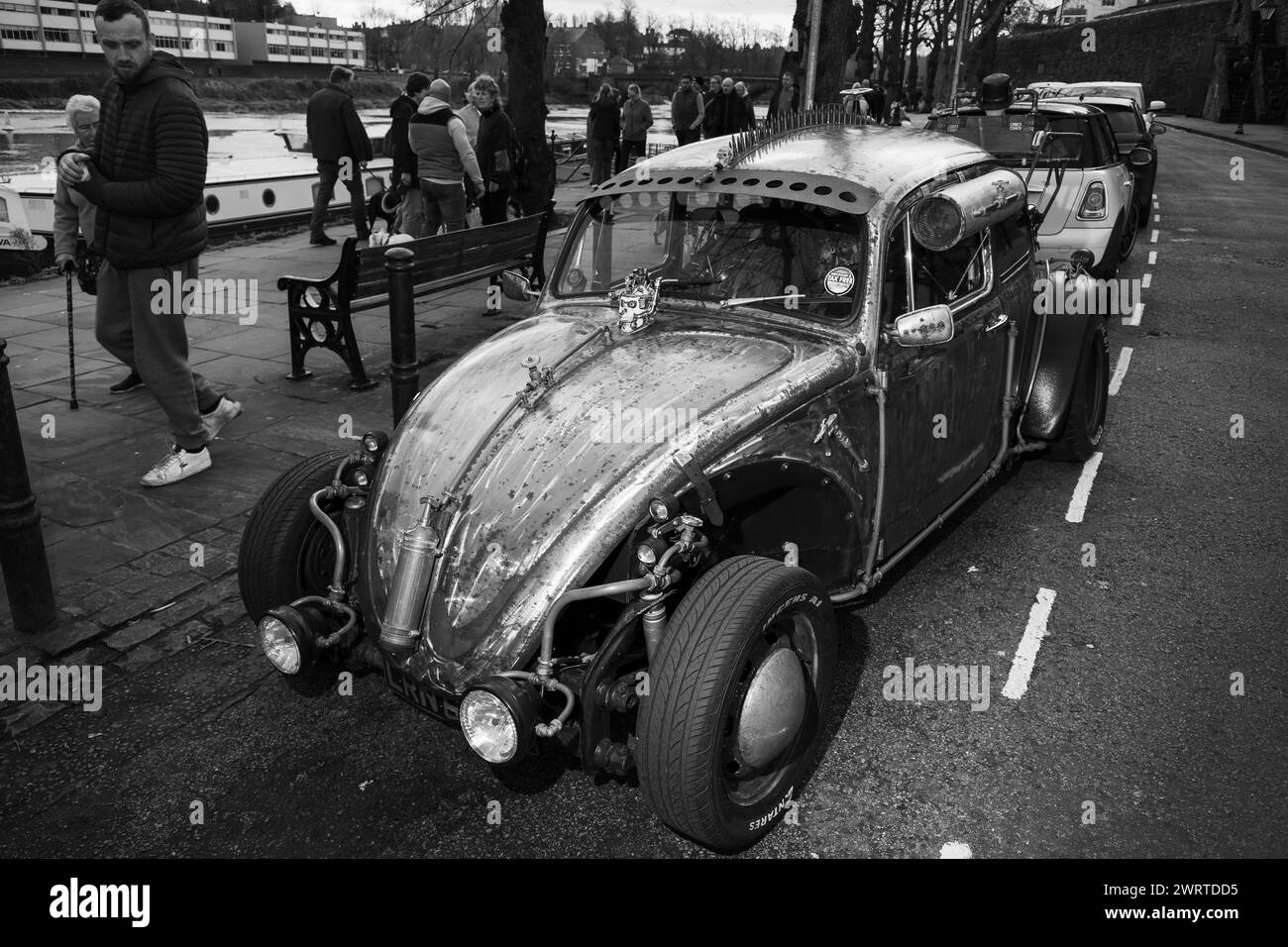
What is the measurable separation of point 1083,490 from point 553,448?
3.81 m

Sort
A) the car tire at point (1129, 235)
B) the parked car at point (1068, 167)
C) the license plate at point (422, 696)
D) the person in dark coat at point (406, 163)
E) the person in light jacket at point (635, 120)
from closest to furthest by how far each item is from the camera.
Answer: the license plate at point (422, 696)
the parked car at point (1068, 167)
the person in dark coat at point (406, 163)
the car tire at point (1129, 235)
the person in light jacket at point (635, 120)

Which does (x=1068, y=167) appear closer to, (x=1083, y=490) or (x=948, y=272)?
(x=1083, y=490)

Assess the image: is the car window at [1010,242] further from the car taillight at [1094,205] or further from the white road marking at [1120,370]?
the car taillight at [1094,205]

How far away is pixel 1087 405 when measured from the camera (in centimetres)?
588

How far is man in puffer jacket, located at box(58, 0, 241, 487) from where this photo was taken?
5.04 metres

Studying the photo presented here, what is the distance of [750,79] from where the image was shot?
5562 cm

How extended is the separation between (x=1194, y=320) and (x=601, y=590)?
29.5 feet

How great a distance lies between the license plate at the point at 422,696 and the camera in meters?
2.97

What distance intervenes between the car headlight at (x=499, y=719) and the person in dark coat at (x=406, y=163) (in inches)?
347

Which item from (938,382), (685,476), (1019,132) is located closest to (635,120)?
(1019,132)

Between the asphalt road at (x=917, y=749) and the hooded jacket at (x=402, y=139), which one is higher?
the hooded jacket at (x=402, y=139)

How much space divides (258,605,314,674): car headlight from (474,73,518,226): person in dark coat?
8.23m

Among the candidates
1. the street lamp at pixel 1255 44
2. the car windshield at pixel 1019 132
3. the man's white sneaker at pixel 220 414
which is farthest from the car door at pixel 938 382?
the street lamp at pixel 1255 44

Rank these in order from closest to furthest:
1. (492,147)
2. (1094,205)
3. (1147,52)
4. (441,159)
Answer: (1094,205) → (441,159) → (492,147) → (1147,52)
